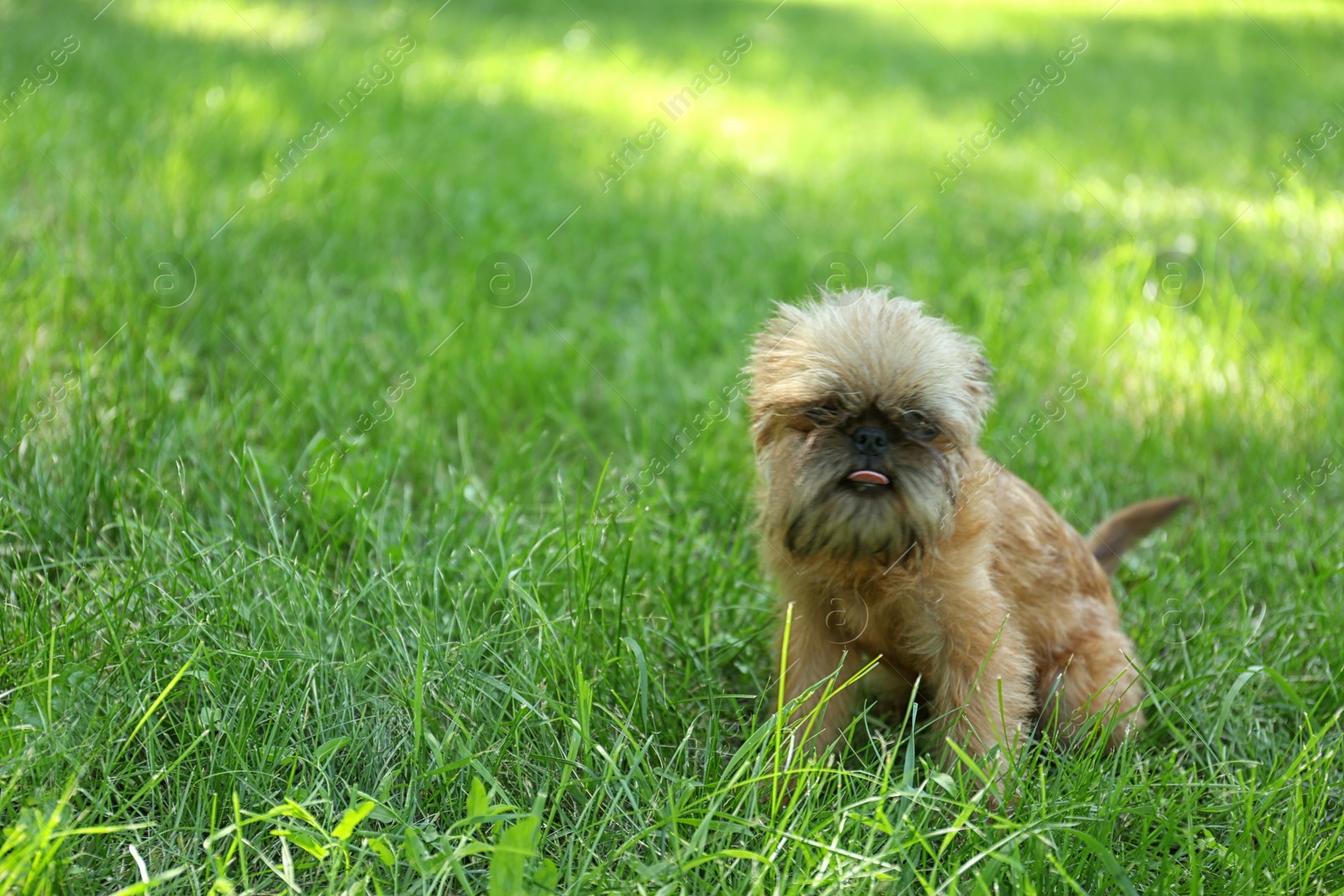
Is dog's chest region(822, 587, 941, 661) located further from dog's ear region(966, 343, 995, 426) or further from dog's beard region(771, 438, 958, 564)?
dog's ear region(966, 343, 995, 426)

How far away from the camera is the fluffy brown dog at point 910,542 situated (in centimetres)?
238

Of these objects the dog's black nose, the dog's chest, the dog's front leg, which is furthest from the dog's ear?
the dog's front leg

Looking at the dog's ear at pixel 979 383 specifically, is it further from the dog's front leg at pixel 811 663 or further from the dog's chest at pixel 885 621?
the dog's front leg at pixel 811 663

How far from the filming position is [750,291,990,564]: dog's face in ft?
7.77

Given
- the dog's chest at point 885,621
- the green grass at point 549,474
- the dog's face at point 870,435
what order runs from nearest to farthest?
1. the green grass at point 549,474
2. the dog's face at point 870,435
3. the dog's chest at point 885,621

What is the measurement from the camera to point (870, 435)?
93.7 inches

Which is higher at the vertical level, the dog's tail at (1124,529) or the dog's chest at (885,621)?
the dog's chest at (885,621)

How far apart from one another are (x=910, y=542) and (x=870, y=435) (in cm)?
27

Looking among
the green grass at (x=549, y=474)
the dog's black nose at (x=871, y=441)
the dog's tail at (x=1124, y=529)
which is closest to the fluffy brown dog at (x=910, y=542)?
the dog's black nose at (x=871, y=441)

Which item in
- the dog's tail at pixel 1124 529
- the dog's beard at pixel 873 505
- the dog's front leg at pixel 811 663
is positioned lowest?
the dog's tail at pixel 1124 529

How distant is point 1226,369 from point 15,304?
4880 mm

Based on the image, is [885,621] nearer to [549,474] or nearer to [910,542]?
[910,542]

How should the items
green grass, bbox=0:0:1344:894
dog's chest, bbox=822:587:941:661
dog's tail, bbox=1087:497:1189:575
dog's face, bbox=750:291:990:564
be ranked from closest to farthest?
green grass, bbox=0:0:1344:894
dog's face, bbox=750:291:990:564
dog's chest, bbox=822:587:941:661
dog's tail, bbox=1087:497:1189:575

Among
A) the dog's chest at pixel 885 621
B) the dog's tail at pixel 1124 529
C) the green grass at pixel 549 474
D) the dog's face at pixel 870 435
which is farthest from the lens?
the dog's tail at pixel 1124 529
